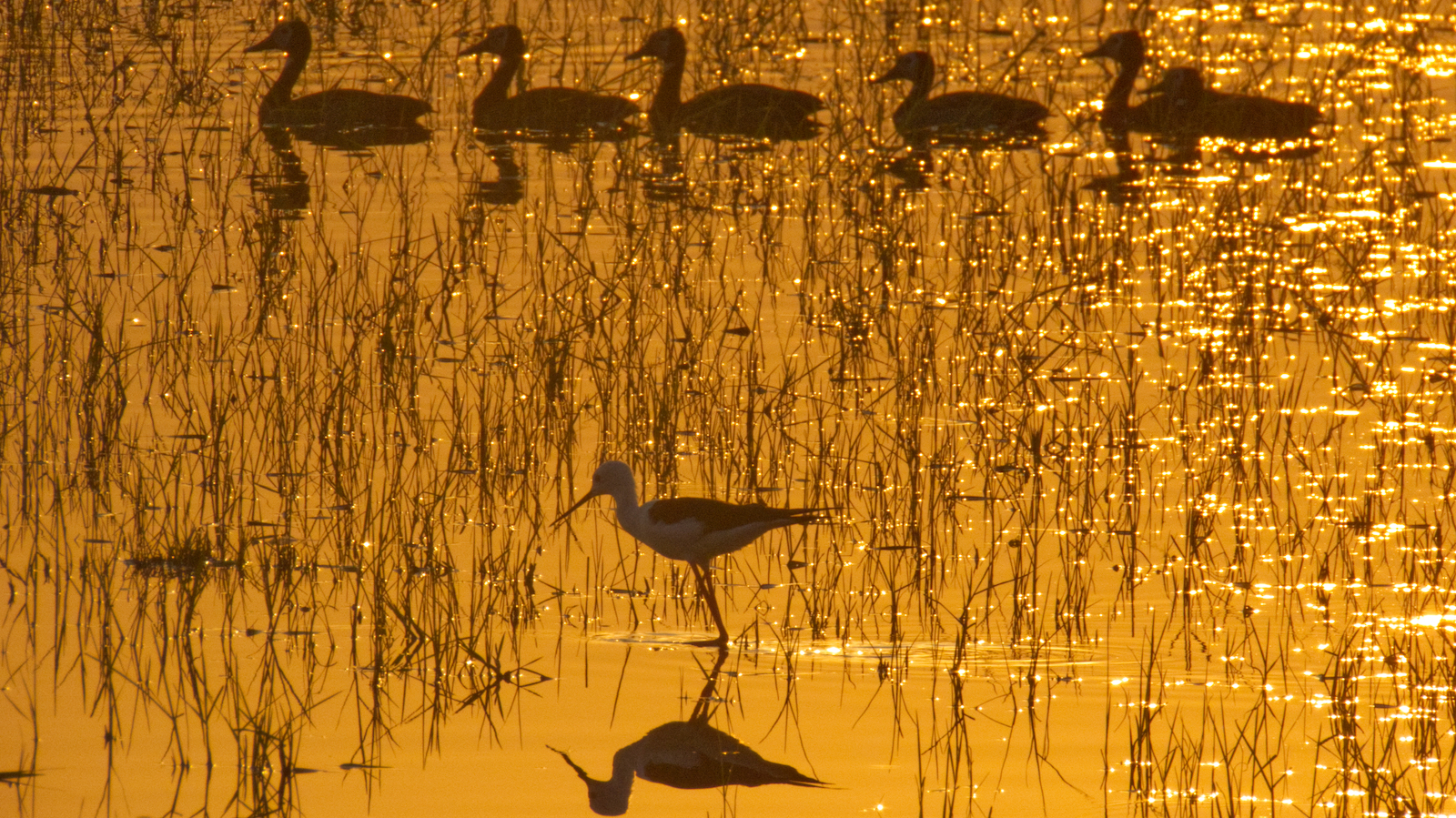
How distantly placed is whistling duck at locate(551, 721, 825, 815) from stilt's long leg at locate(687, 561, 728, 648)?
1.73 ft

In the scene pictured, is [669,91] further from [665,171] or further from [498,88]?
[665,171]

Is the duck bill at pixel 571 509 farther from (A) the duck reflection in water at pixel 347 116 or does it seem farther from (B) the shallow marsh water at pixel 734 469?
(A) the duck reflection in water at pixel 347 116

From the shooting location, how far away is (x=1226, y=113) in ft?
41.7

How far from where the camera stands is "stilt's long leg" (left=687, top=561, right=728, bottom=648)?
5.36 metres

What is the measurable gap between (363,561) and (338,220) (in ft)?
15.9

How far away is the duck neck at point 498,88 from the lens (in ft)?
43.7

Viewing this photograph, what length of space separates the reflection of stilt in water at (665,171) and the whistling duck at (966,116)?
54.0 inches

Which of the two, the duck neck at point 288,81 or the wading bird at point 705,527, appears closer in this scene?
the wading bird at point 705,527

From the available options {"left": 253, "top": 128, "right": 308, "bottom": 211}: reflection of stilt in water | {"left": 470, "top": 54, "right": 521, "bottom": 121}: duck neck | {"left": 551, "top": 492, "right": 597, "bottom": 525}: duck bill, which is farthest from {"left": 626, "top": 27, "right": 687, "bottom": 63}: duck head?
{"left": 551, "top": 492, "right": 597, "bottom": 525}: duck bill

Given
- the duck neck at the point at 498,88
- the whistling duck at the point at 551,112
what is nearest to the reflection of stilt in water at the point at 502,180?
the whistling duck at the point at 551,112

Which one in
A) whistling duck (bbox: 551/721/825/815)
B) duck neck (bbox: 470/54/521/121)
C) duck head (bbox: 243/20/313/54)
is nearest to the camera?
whistling duck (bbox: 551/721/825/815)

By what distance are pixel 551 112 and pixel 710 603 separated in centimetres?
806

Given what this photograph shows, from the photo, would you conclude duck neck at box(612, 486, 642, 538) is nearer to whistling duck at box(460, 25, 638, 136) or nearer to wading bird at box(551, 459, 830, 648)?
wading bird at box(551, 459, 830, 648)

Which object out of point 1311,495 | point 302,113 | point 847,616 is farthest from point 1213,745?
point 302,113
